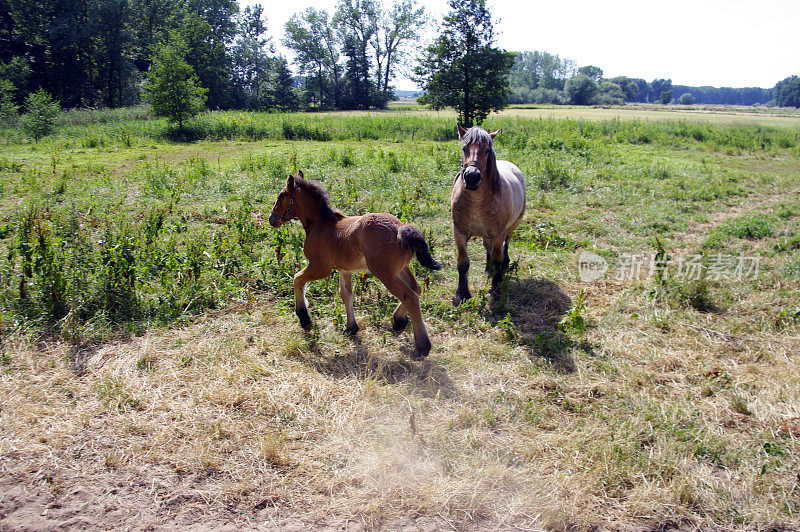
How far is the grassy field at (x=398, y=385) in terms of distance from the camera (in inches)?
120

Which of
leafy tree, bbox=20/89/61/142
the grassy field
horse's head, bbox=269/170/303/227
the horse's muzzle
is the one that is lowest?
the grassy field

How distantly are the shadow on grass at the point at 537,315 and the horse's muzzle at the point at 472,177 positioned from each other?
59.2 inches

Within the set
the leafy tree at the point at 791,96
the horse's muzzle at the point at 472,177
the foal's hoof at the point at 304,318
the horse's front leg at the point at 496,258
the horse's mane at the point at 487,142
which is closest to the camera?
the horse's muzzle at the point at 472,177

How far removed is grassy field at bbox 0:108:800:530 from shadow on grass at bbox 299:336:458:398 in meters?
0.03

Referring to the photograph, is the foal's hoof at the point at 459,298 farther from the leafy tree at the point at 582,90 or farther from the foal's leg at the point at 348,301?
the leafy tree at the point at 582,90

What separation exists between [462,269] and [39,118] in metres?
25.7

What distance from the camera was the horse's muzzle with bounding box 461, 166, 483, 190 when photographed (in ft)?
16.8

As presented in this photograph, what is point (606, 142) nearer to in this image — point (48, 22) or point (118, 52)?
point (118, 52)

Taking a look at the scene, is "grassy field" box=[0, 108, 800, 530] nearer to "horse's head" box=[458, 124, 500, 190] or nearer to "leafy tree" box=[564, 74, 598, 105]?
"horse's head" box=[458, 124, 500, 190]

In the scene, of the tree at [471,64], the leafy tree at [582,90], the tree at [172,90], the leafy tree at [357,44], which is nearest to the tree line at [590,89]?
the leafy tree at [582,90]

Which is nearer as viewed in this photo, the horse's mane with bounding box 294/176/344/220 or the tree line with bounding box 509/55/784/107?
the horse's mane with bounding box 294/176/344/220

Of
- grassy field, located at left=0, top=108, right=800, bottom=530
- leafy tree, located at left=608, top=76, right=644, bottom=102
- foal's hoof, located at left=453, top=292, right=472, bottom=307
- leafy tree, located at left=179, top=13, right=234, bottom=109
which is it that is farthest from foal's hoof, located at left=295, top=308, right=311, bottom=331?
leafy tree, located at left=608, top=76, right=644, bottom=102

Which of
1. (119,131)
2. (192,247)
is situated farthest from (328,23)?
(192,247)

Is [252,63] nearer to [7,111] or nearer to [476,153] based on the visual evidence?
[7,111]
